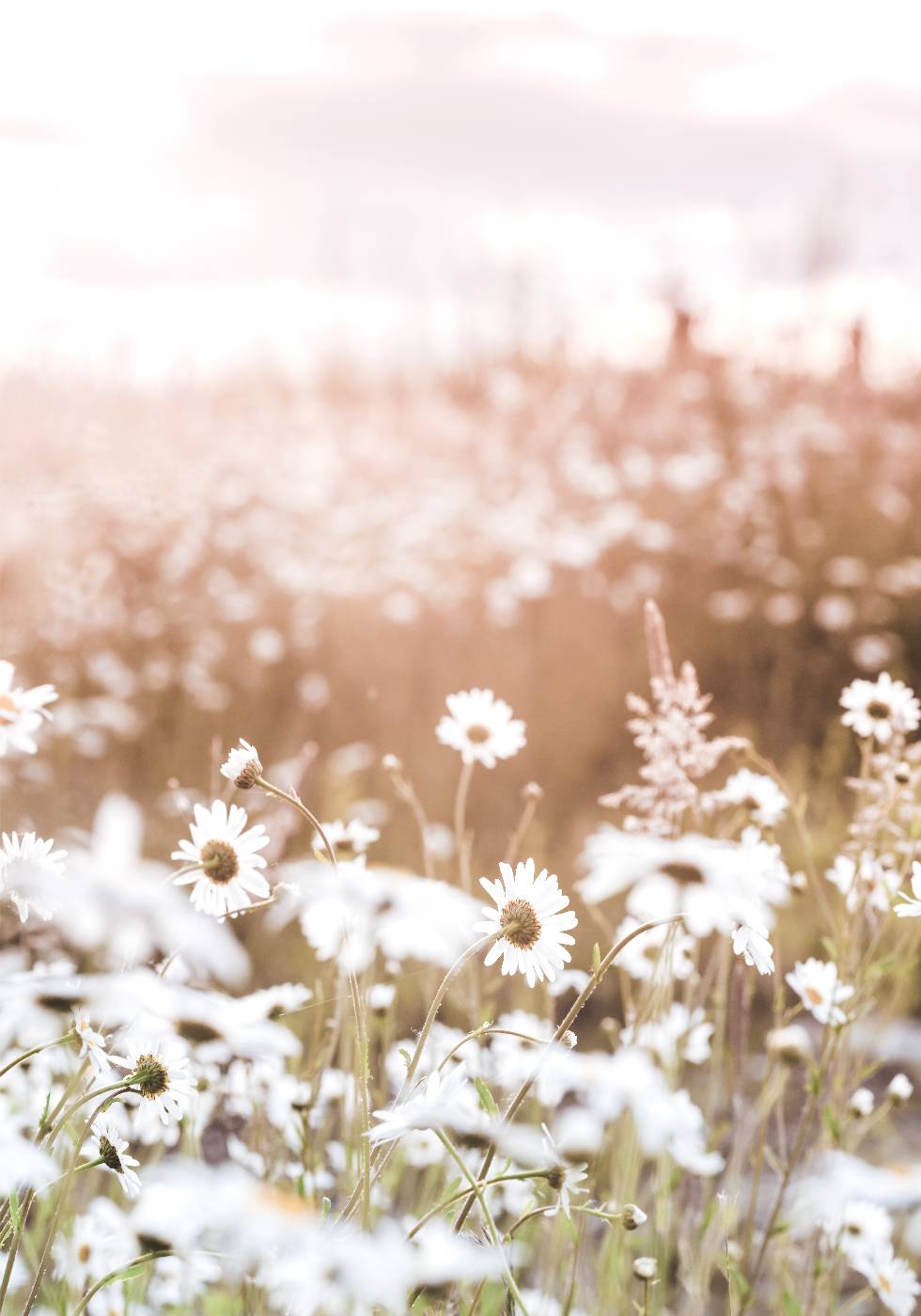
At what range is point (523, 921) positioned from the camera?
95 centimetres

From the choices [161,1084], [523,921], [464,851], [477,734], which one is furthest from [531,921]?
[477,734]

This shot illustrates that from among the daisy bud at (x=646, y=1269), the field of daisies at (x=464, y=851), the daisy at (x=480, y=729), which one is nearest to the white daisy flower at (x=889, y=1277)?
the field of daisies at (x=464, y=851)

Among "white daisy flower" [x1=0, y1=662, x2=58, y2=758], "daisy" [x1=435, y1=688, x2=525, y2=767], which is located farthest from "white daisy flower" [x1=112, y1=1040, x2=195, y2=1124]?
"daisy" [x1=435, y1=688, x2=525, y2=767]

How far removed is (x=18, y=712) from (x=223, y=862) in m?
0.18

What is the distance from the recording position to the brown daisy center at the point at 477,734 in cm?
149

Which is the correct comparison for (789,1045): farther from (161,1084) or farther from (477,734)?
(161,1084)

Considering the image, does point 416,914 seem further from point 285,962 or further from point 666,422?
point 666,422

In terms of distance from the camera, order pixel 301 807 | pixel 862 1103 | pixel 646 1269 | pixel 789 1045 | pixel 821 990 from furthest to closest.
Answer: pixel 862 1103 → pixel 821 990 → pixel 789 1045 → pixel 646 1269 → pixel 301 807

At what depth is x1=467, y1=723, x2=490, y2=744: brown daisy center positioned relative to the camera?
1490mm

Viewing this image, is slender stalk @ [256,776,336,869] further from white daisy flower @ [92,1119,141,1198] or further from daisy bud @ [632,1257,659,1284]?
daisy bud @ [632,1257,659,1284]

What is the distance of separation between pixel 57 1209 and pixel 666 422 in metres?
5.56

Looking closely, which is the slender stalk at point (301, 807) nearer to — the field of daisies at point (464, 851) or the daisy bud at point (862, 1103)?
the field of daisies at point (464, 851)

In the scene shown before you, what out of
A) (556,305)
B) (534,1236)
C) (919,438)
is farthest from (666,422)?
(534,1236)

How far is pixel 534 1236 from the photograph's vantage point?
1.68 m
